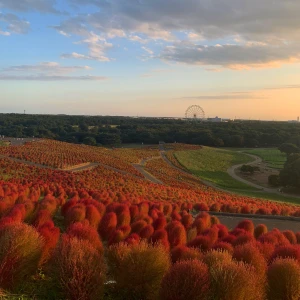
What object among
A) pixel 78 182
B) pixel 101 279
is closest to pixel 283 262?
pixel 101 279

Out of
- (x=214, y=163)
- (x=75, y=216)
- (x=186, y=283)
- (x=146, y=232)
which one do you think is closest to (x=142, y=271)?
(x=186, y=283)

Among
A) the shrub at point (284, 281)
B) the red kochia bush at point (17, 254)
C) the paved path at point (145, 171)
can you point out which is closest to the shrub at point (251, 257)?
the shrub at point (284, 281)

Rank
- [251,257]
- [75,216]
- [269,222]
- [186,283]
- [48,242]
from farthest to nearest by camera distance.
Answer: [269,222], [75,216], [48,242], [251,257], [186,283]

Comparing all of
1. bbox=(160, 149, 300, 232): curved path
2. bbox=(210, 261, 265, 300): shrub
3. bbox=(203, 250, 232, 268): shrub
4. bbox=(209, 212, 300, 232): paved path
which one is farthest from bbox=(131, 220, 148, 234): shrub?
bbox=(160, 149, 300, 232): curved path

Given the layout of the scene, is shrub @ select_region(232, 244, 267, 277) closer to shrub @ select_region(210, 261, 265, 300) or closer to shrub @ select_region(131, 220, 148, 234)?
shrub @ select_region(210, 261, 265, 300)

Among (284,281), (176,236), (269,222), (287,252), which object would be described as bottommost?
(269,222)

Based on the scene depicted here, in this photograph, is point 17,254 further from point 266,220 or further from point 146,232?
point 266,220

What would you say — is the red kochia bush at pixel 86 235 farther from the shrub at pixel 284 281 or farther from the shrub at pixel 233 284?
the shrub at pixel 284 281
